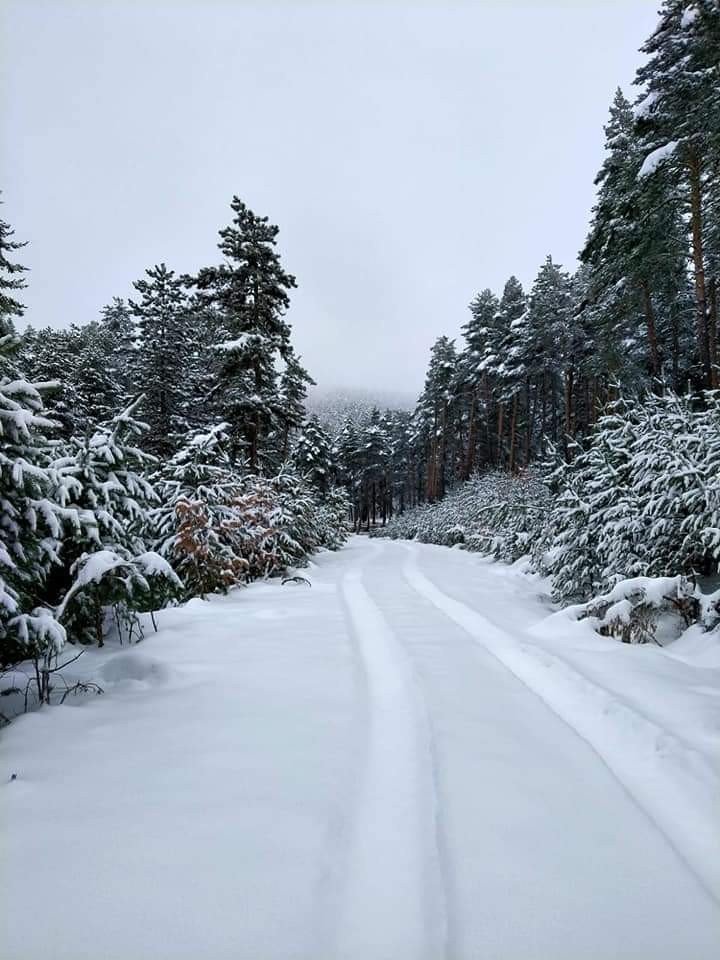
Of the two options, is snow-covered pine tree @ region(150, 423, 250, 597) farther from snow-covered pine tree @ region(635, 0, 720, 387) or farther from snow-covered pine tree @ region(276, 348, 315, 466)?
snow-covered pine tree @ region(635, 0, 720, 387)

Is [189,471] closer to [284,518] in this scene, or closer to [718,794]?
[284,518]

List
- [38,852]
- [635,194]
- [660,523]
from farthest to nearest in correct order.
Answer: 1. [635,194]
2. [660,523]
3. [38,852]

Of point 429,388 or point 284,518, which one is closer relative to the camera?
point 284,518

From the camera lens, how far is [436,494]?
127 ft

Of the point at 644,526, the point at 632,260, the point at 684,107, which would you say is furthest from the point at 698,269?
the point at 644,526

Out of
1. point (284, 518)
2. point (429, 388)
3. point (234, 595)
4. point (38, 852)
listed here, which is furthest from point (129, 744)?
point (429, 388)

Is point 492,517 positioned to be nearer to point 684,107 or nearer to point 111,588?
point 684,107

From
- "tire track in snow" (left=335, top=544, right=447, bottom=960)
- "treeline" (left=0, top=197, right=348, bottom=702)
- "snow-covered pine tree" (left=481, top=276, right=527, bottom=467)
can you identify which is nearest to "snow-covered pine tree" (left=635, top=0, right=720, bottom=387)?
"treeline" (left=0, top=197, right=348, bottom=702)

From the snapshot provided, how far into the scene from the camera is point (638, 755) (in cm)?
280

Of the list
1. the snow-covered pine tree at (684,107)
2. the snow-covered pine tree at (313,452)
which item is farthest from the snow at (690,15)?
the snow-covered pine tree at (313,452)

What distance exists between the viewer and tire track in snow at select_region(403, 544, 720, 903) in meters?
2.09

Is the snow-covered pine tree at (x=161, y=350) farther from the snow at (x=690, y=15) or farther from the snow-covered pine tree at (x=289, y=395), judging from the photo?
the snow at (x=690, y=15)

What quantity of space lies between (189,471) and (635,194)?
1248cm

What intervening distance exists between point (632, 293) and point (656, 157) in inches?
229
